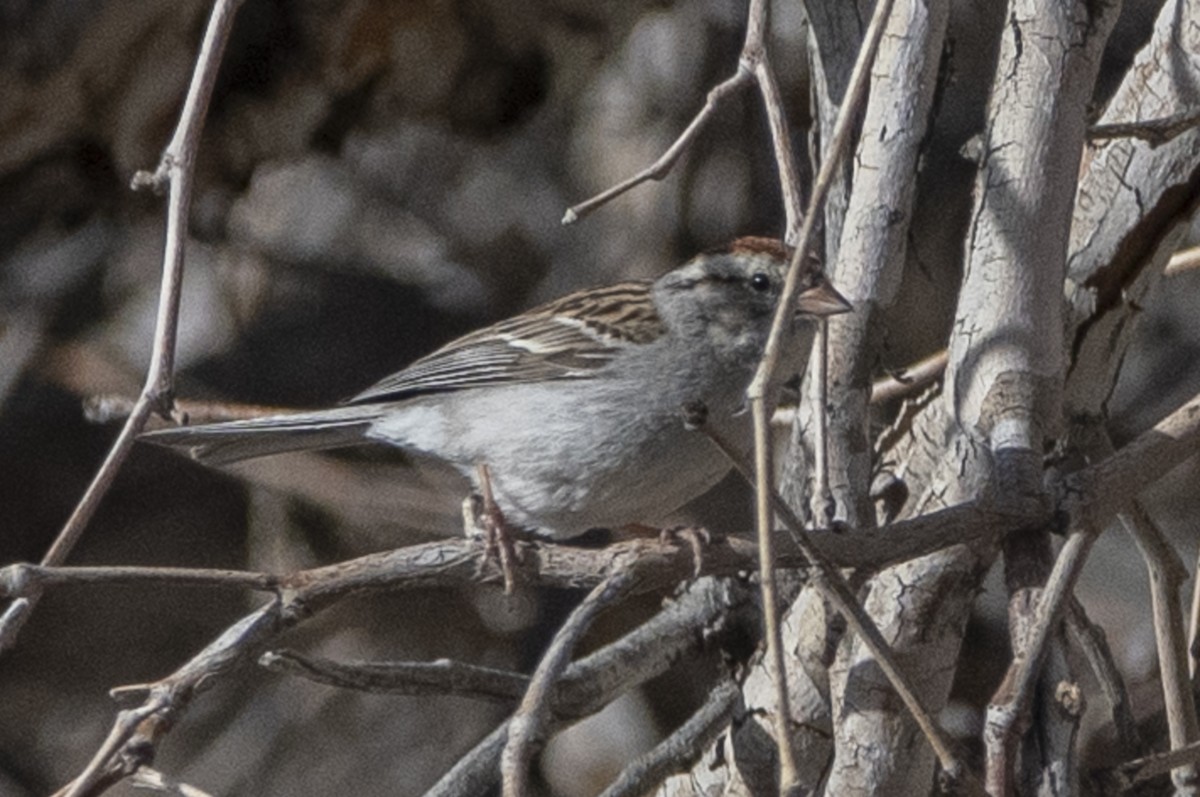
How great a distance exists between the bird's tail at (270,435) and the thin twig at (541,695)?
3.59ft

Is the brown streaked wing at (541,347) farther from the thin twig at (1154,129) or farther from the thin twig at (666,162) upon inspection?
the thin twig at (1154,129)

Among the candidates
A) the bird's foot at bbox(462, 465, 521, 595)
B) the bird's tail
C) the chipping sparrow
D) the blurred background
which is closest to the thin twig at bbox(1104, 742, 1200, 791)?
the bird's foot at bbox(462, 465, 521, 595)

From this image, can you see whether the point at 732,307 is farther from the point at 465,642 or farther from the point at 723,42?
the point at 465,642

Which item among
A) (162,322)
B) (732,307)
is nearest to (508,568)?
(162,322)

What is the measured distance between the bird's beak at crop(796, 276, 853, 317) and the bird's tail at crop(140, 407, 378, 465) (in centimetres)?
91

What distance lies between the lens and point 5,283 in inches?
172

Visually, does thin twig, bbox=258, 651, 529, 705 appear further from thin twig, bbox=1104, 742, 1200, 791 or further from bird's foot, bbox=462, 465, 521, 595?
thin twig, bbox=1104, 742, 1200, 791

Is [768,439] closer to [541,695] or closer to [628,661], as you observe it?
[541,695]

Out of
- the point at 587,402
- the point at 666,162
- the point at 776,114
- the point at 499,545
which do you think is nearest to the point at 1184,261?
the point at 776,114

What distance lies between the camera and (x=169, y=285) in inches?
75.5

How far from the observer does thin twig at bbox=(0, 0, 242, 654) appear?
178 centimetres

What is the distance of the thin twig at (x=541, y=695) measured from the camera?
1597 mm

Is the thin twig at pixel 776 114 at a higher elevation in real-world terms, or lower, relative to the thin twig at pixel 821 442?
higher

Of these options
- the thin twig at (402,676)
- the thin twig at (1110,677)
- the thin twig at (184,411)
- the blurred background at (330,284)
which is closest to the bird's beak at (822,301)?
the thin twig at (1110,677)
